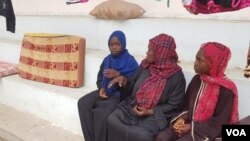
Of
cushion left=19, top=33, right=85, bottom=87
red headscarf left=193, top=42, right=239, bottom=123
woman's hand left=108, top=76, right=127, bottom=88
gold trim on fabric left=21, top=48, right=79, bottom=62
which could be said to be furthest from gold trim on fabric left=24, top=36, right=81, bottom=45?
red headscarf left=193, top=42, right=239, bottom=123

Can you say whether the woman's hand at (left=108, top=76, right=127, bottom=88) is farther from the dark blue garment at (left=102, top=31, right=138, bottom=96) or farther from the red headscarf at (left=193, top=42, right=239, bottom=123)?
the red headscarf at (left=193, top=42, right=239, bottom=123)

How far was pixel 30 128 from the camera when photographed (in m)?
4.40

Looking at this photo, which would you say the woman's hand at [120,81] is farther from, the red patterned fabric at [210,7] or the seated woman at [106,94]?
the red patterned fabric at [210,7]

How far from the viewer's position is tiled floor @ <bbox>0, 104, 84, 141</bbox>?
13.5ft

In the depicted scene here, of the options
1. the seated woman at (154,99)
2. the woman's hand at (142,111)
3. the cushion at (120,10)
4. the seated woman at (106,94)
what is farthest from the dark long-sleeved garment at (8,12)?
the woman's hand at (142,111)

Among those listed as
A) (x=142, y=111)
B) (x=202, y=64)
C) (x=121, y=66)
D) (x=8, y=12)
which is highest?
(x=8, y=12)

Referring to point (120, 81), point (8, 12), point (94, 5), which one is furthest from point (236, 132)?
point (8, 12)

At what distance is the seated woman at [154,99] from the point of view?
3027mm

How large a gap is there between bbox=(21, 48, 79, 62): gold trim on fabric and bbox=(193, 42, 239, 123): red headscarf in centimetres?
217

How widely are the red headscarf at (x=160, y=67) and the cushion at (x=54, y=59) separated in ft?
5.10

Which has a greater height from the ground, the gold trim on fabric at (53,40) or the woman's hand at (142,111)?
the gold trim on fabric at (53,40)

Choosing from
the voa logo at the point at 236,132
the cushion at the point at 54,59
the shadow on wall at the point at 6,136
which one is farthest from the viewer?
the cushion at the point at 54,59

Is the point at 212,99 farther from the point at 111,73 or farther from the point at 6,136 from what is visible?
the point at 6,136

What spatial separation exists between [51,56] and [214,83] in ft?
8.94
